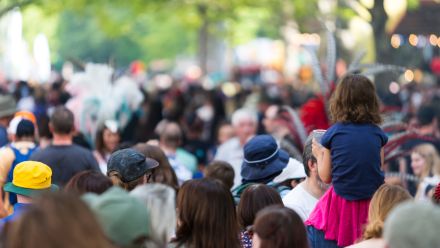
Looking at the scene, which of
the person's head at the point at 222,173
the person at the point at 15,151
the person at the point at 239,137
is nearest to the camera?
the person's head at the point at 222,173

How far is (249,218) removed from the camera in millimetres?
6340

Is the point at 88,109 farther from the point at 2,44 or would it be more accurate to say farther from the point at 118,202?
the point at 2,44

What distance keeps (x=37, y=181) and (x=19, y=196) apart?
0.16 metres

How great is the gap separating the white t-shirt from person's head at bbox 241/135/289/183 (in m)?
0.71

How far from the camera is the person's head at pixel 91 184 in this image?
20.3 ft

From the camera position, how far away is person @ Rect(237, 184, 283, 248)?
6270 millimetres

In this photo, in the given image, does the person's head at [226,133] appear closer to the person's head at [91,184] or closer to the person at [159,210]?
the person's head at [91,184]

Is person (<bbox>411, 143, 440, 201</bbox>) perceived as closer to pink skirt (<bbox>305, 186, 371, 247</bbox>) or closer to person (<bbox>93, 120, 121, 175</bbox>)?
person (<bbox>93, 120, 121, 175</bbox>)

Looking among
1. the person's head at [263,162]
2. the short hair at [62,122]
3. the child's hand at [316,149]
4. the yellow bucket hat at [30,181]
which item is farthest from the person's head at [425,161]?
the yellow bucket hat at [30,181]

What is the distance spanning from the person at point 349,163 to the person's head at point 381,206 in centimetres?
95

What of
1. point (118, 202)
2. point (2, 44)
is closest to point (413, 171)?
point (118, 202)

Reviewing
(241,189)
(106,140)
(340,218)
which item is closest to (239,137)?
(106,140)

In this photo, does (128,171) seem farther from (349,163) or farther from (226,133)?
(226,133)

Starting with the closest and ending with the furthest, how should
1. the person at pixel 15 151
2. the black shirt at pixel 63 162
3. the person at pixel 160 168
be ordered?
the person at pixel 160 168
the person at pixel 15 151
the black shirt at pixel 63 162
